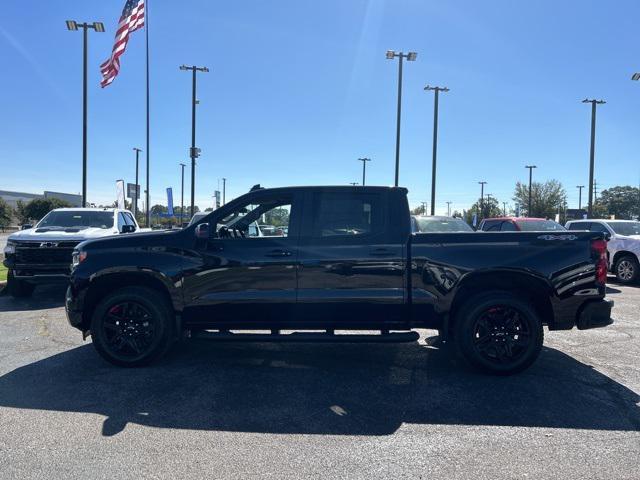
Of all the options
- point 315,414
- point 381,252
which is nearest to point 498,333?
point 381,252

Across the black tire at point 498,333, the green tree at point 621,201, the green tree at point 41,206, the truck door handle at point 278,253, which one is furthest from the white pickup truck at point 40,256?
the green tree at point 621,201

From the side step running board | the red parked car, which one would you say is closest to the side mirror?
the side step running board

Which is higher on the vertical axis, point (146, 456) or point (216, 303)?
point (216, 303)

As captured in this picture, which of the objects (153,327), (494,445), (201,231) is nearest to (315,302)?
(201,231)

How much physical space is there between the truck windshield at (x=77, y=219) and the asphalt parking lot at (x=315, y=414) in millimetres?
5140

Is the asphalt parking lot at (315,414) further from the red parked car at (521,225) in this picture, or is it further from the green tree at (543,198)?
the green tree at (543,198)

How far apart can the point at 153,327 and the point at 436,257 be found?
10.2 feet

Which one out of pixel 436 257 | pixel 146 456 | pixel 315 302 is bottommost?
pixel 146 456

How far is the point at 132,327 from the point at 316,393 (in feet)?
7.17

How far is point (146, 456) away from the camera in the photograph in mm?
3488

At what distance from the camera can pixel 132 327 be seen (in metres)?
5.41

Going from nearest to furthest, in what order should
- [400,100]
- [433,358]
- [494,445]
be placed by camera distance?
[494,445]
[433,358]
[400,100]

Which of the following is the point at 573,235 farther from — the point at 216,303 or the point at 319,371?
the point at 216,303

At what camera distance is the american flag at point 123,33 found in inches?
722
